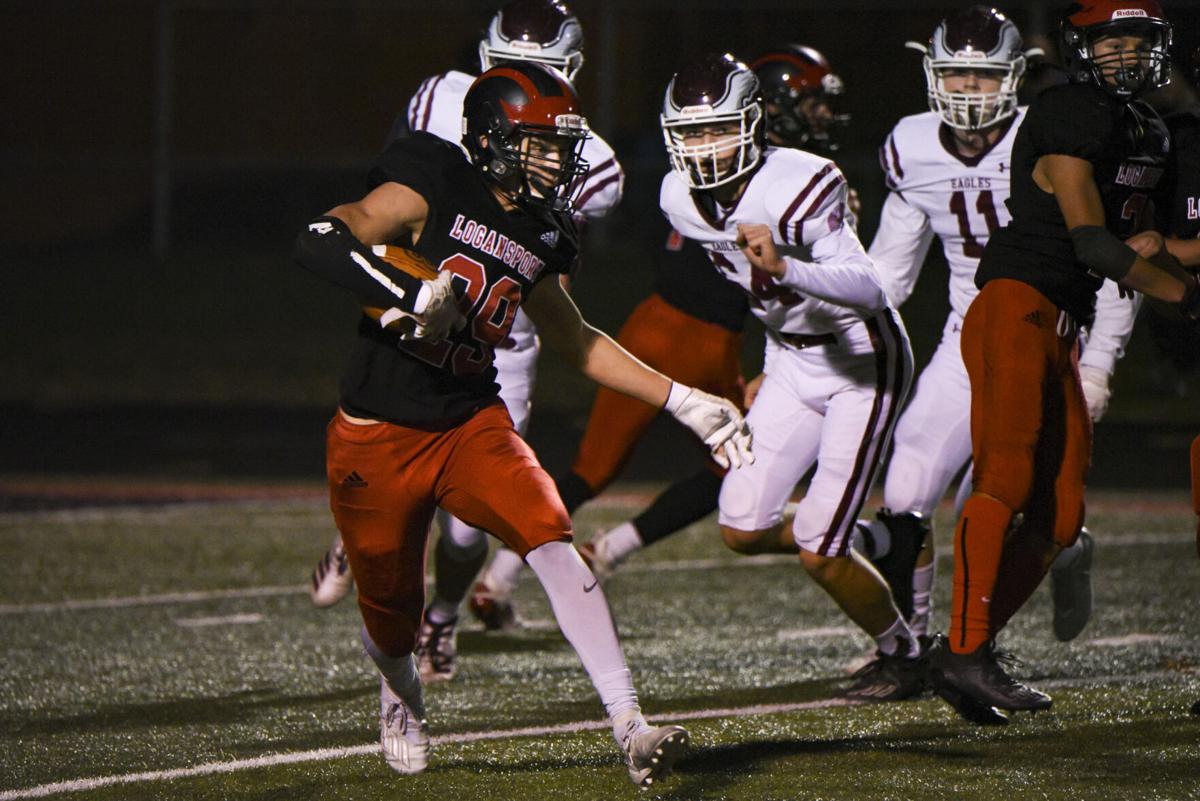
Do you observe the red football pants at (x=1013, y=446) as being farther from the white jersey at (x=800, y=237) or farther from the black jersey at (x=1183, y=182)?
the black jersey at (x=1183, y=182)

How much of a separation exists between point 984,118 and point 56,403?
9.68 m

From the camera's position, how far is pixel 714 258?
4992 millimetres

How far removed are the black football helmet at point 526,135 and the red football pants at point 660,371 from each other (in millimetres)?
1991

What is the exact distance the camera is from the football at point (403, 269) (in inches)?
148

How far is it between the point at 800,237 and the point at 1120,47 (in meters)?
0.90

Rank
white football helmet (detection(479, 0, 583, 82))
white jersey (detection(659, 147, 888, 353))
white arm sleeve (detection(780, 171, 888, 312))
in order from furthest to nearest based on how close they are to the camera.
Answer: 1. white football helmet (detection(479, 0, 583, 82))
2. white jersey (detection(659, 147, 888, 353))
3. white arm sleeve (detection(780, 171, 888, 312))

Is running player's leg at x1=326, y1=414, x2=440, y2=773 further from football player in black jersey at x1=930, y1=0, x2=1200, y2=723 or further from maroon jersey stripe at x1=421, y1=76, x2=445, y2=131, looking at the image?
maroon jersey stripe at x1=421, y1=76, x2=445, y2=131

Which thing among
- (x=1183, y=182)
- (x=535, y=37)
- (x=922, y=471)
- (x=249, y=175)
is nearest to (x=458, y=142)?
(x=535, y=37)

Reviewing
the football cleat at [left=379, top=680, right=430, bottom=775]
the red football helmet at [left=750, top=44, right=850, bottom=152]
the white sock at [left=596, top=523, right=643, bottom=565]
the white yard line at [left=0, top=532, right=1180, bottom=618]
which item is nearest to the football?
the football cleat at [left=379, top=680, right=430, bottom=775]

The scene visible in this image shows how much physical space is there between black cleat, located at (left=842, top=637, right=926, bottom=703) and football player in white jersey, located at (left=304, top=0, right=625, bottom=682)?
3.98ft

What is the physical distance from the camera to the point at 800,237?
4.77m

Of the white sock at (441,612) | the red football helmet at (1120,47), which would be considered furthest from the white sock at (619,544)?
the red football helmet at (1120,47)

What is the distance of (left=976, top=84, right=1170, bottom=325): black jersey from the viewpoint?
4379mm

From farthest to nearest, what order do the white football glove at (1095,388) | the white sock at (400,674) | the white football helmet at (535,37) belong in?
the white football helmet at (535,37), the white football glove at (1095,388), the white sock at (400,674)
